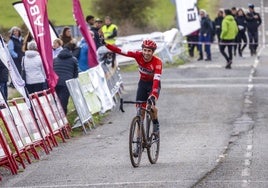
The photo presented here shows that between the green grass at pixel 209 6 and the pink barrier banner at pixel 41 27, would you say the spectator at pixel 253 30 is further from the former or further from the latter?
the pink barrier banner at pixel 41 27

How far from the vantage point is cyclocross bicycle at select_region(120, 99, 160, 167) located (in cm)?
1418

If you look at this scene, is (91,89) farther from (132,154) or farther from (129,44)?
(129,44)

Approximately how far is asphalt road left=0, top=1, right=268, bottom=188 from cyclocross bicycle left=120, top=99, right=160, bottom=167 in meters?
0.18

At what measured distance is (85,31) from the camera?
23.1 metres

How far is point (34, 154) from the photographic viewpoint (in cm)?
1605

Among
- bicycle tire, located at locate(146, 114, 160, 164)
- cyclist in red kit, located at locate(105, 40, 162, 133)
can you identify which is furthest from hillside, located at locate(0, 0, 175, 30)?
bicycle tire, located at locate(146, 114, 160, 164)

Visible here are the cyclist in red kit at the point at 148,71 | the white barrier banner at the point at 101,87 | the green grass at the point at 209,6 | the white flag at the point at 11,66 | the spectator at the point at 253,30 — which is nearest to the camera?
the cyclist in red kit at the point at 148,71

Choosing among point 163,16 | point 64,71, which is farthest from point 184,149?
point 163,16

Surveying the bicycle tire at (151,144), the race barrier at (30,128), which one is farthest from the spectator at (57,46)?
the bicycle tire at (151,144)

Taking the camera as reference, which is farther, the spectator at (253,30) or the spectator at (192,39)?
the spectator at (253,30)

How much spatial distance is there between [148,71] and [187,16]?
75.0 ft

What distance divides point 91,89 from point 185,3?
54.6 ft

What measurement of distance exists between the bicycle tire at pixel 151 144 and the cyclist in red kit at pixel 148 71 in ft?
0.39

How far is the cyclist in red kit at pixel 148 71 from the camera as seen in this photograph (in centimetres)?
1449
